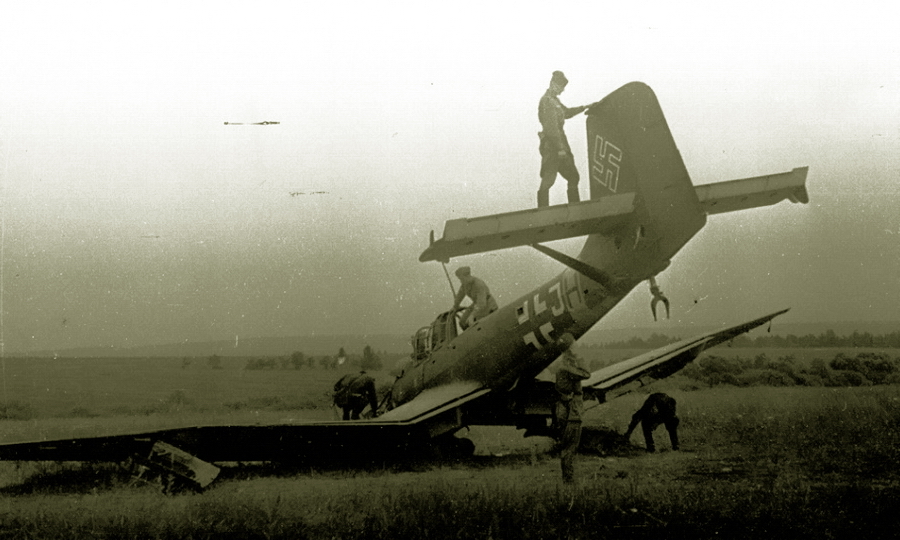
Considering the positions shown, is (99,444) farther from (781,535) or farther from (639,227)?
(781,535)

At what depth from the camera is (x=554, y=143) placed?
33.0 feet

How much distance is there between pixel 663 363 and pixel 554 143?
536 cm

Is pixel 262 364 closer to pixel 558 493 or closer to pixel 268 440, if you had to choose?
pixel 268 440

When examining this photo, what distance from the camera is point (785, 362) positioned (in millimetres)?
27234

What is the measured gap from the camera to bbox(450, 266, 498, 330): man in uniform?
1287cm

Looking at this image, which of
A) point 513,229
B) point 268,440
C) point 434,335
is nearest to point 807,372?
point 434,335

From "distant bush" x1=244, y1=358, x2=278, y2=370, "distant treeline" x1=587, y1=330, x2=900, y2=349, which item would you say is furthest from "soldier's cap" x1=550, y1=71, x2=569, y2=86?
"distant bush" x1=244, y1=358, x2=278, y2=370

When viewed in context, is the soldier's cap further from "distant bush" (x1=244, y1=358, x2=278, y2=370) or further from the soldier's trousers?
"distant bush" (x1=244, y1=358, x2=278, y2=370)

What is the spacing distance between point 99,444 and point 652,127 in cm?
838

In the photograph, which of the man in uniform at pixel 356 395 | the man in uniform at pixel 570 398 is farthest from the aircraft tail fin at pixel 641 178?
the man in uniform at pixel 356 395

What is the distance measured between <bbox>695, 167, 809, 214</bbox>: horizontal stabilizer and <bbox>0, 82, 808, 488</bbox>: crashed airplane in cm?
1

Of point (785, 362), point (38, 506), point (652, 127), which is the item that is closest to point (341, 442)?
point (38, 506)

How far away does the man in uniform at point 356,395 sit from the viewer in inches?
547

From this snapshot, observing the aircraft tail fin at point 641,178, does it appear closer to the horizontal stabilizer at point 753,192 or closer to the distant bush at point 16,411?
the horizontal stabilizer at point 753,192
